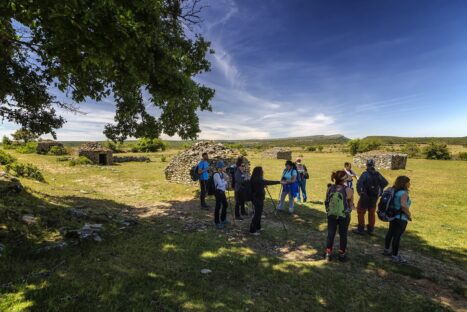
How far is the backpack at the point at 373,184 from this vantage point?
8.70 meters

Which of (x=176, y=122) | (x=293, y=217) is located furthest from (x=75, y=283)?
(x=293, y=217)

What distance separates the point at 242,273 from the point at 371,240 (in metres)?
5.35

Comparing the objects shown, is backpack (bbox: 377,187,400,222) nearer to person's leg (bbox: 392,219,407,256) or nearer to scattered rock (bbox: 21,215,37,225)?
person's leg (bbox: 392,219,407,256)

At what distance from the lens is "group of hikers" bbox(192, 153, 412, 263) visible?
653 cm

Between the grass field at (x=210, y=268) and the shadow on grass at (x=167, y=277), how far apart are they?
0.02 meters

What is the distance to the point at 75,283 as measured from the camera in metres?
4.43

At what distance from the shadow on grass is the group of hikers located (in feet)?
3.63

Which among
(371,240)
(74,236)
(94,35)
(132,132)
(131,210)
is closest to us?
(94,35)

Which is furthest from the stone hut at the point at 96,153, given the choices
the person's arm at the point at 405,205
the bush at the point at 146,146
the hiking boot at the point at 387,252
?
the person's arm at the point at 405,205

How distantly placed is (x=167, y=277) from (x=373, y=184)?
23.7ft

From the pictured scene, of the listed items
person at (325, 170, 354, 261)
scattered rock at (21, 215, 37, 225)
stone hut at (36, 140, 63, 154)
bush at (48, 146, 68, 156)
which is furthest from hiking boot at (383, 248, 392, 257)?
stone hut at (36, 140, 63, 154)

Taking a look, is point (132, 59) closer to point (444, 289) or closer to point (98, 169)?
point (444, 289)

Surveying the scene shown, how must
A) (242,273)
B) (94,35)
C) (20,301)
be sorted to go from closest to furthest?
(20,301) < (94,35) < (242,273)

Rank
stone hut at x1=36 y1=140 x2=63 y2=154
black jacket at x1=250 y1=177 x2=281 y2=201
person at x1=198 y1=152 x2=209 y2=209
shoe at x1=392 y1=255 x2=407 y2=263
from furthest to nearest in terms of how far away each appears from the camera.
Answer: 1. stone hut at x1=36 y1=140 x2=63 y2=154
2. person at x1=198 y1=152 x2=209 y2=209
3. black jacket at x1=250 y1=177 x2=281 y2=201
4. shoe at x1=392 y1=255 x2=407 y2=263
